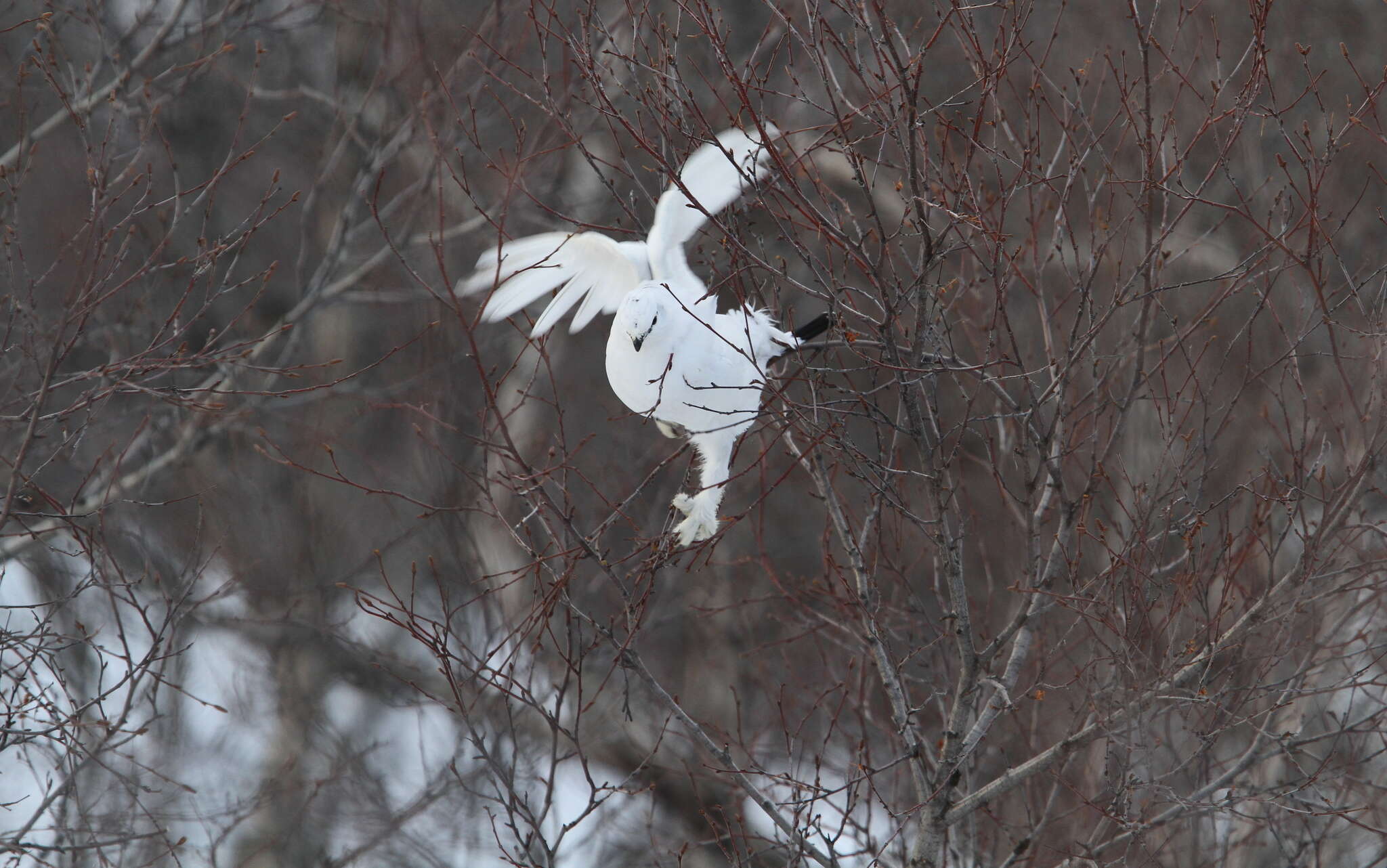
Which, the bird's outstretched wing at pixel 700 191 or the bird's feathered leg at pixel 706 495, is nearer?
the bird's outstretched wing at pixel 700 191

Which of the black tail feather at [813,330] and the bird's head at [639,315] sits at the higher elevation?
the black tail feather at [813,330]

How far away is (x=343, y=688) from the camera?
10.0 metres

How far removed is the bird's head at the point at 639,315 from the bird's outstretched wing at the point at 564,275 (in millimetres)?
325

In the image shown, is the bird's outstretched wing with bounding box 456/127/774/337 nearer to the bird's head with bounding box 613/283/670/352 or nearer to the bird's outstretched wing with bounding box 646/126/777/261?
the bird's outstretched wing with bounding box 646/126/777/261

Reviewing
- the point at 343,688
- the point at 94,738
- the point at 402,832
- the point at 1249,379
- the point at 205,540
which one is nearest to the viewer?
the point at 1249,379

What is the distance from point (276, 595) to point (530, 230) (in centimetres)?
308

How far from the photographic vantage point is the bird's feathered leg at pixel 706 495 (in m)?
3.38

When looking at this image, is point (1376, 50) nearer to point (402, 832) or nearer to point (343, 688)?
point (402, 832)

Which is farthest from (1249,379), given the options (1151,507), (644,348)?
(644,348)

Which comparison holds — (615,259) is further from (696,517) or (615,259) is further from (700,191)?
(696,517)

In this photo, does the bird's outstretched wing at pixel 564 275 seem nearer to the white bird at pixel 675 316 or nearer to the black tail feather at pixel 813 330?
the white bird at pixel 675 316

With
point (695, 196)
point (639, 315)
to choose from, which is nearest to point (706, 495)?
point (639, 315)

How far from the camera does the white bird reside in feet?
10.0

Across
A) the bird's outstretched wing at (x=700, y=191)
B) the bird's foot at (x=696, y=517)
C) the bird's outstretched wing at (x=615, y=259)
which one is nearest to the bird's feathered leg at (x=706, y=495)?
the bird's foot at (x=696, y=517)
